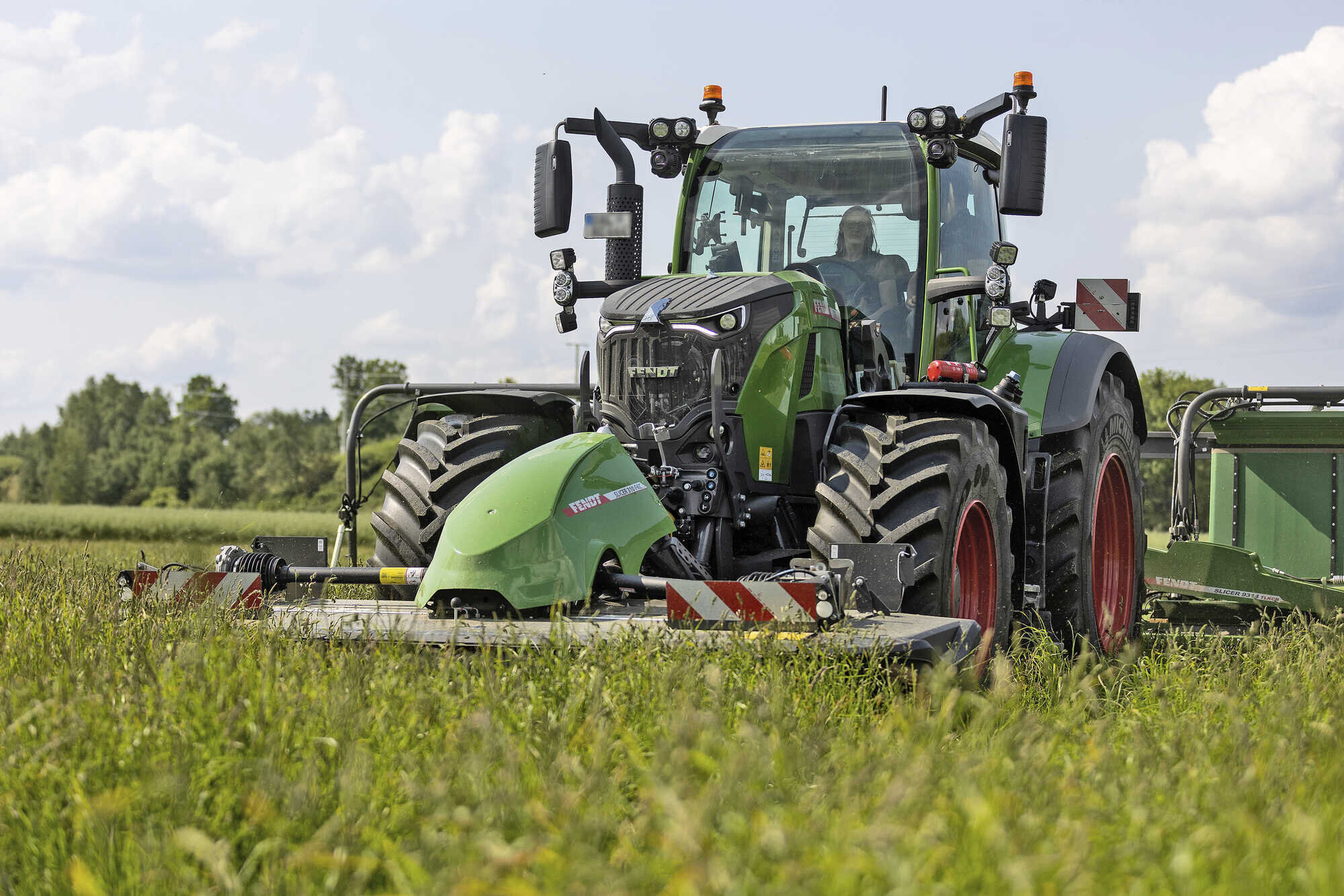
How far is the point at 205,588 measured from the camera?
16.6ft

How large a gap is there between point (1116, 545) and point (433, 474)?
403 centimetres

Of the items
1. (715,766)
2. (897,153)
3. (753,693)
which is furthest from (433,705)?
(897,153)

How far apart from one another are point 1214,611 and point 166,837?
748 cm

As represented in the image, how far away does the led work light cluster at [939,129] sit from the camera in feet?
20.8

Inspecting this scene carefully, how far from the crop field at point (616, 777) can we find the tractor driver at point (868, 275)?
259 cm

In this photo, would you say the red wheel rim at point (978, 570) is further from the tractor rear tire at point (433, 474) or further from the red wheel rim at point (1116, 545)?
the red wheel rim at point (1116, 545)

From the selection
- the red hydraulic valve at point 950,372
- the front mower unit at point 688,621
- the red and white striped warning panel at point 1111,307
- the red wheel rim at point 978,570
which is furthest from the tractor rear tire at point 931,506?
the red and white striped warning panel at point 1111,307

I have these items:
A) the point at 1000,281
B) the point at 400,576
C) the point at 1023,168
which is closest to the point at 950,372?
the point at 1000,281

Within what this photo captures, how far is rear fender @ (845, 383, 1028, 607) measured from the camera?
5.34 meters

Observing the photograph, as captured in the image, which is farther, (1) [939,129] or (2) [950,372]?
(1) [939,129]

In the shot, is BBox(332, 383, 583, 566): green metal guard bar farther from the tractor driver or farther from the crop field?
the crop field

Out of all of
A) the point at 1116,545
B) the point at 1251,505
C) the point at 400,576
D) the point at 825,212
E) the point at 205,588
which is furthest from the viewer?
the point at 1251,505

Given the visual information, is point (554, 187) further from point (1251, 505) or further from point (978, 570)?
point (1251, 505)

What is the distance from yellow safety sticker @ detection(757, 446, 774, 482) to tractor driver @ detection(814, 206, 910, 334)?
113cm
